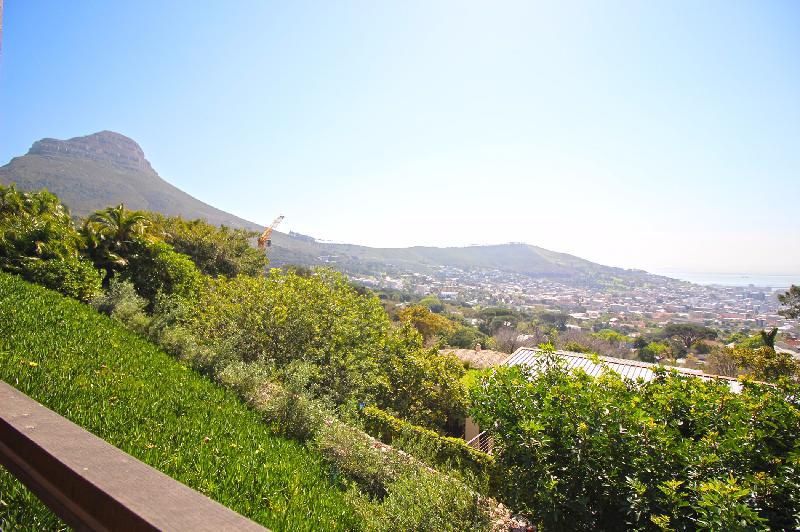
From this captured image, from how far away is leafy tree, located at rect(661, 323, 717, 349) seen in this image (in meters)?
55.5

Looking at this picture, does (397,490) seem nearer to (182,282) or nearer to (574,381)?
(574,381)

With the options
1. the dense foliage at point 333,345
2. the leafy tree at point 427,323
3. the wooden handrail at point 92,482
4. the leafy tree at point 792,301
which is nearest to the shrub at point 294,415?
the dense foliage at point 333,345

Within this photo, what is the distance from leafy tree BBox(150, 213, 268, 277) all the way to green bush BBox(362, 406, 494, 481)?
48.6 feet

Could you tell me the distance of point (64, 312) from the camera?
848 cm

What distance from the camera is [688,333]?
2312 inches

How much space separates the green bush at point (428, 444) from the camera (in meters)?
6.51

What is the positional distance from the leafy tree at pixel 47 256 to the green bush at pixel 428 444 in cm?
940

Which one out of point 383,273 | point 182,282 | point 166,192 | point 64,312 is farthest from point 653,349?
point 383,273

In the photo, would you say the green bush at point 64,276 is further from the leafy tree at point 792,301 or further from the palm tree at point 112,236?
the leafy tree at point 792,301

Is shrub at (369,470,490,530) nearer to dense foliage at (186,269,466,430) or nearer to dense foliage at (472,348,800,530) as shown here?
dense foliage at (472,348,800,530)

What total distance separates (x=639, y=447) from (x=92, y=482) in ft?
15.2

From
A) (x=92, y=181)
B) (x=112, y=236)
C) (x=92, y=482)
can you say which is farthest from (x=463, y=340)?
(x=92, y=181)

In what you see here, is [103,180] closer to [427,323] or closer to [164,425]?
[427,323]

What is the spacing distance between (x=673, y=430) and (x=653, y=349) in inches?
1690
